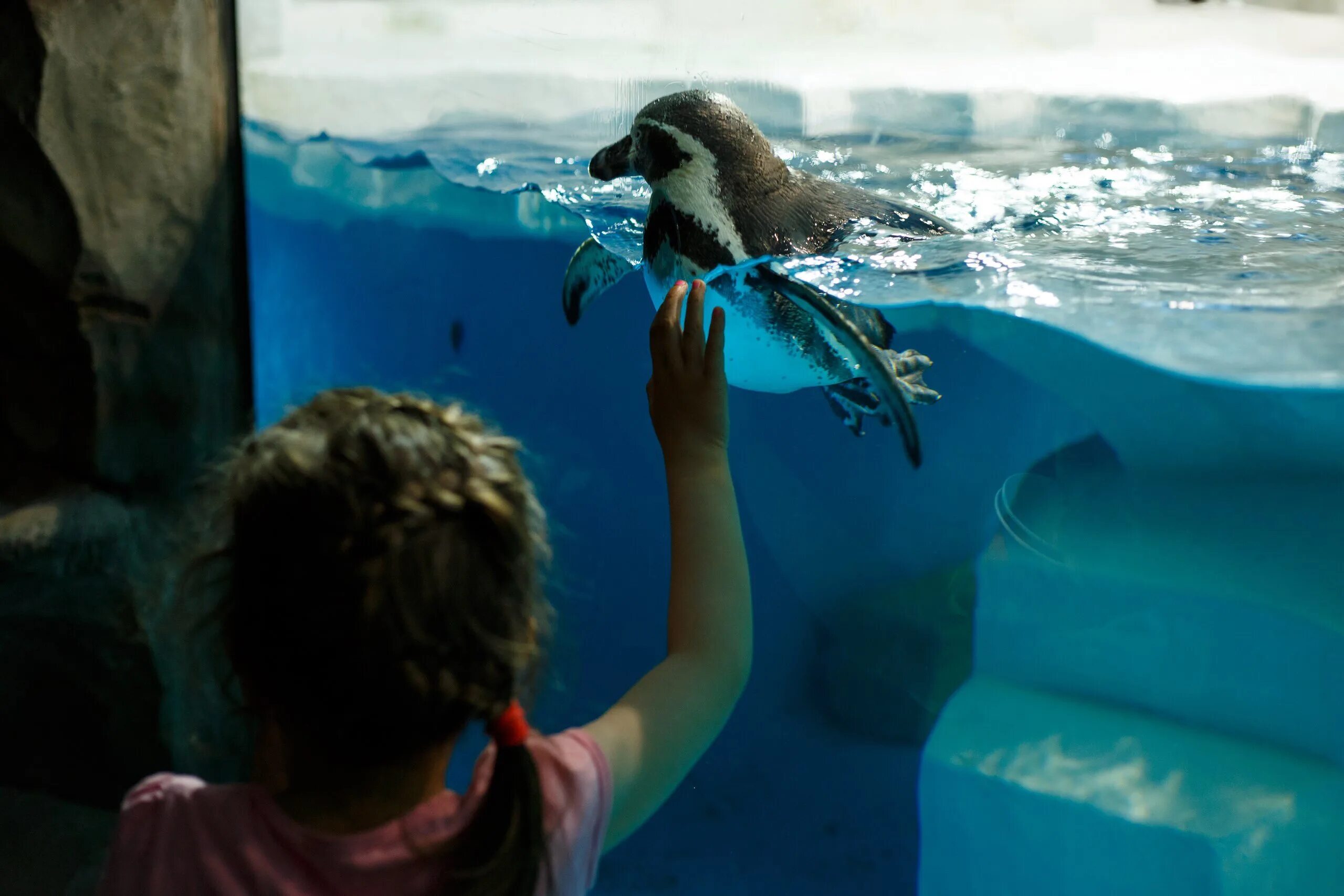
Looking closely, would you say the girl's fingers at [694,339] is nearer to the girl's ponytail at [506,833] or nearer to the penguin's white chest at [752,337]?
the girl's ponytail at [506,833]

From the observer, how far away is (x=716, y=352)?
3.26 feet

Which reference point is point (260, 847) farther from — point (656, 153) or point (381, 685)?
point (656, 153)

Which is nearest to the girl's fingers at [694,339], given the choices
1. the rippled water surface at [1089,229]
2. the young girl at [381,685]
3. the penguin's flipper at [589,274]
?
the young girl at [381,685]

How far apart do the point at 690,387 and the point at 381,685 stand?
44 cm

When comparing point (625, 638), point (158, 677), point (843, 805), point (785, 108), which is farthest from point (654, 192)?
point (158, 677)

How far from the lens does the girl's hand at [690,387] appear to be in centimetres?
98

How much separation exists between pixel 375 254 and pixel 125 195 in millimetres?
666

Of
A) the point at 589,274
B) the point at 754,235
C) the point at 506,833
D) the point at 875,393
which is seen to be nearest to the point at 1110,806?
the point at 875,393

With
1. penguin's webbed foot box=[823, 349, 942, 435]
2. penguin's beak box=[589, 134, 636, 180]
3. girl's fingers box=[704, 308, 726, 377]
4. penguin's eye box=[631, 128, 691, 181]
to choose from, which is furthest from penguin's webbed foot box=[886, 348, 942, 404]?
girl's fingers box=[704, 308, 726, 377]

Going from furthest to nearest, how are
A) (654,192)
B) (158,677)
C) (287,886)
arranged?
(158,677) < (654,192) < (287,886)

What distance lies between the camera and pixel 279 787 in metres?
0.76

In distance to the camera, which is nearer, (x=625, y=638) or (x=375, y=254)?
(x=625, y=638)

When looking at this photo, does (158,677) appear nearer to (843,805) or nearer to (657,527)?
(657,527)

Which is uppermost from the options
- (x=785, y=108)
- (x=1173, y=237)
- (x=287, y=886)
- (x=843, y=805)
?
(x=785, y=108)
